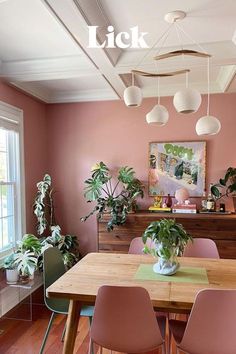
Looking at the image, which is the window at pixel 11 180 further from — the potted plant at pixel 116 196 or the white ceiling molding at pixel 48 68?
the potted plant at pixel 116 196

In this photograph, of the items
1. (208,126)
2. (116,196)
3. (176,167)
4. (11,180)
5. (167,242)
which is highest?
(208,126)

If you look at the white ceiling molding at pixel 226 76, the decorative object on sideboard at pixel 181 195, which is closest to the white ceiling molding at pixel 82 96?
the white ceiling molding at pixel 226 76

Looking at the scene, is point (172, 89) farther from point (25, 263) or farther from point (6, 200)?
point (25, 263)

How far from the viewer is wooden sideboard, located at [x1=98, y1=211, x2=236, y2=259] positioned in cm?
324

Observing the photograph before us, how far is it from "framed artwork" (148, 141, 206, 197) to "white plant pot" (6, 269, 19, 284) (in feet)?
6.21

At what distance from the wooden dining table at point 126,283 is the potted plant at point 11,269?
108cm

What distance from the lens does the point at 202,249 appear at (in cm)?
270

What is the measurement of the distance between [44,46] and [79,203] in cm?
216

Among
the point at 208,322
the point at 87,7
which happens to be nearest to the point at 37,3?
the point at 87,7

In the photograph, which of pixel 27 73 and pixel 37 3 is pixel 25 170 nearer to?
pixel 27 73

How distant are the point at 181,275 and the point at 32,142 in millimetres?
2587

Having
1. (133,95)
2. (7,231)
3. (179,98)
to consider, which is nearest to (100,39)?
(133,95)

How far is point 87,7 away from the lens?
1.88m

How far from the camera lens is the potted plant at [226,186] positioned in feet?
11.5
